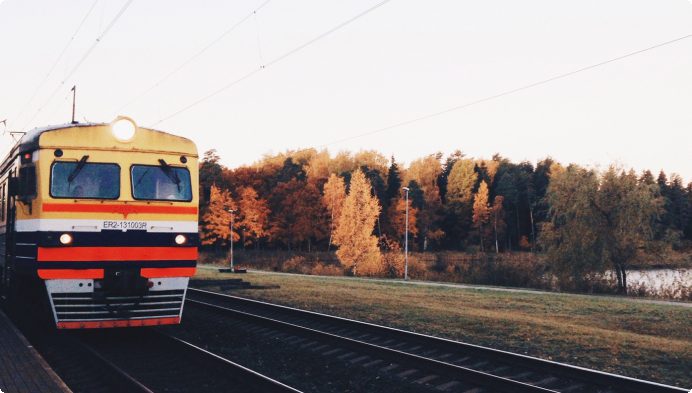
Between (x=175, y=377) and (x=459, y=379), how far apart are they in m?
4.30

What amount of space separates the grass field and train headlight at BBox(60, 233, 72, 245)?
7.66m

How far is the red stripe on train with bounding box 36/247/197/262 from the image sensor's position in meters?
10.6

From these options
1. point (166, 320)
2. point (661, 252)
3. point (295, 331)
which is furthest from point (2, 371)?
point (661, 252)

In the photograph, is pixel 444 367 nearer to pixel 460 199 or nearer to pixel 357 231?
pixel 357 231

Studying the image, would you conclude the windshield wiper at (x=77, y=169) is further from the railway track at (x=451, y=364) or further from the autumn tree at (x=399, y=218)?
the autumn tree at (x=399, y=218)

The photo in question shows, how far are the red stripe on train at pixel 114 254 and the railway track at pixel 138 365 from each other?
161cm

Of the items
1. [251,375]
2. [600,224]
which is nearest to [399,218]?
[600,224]

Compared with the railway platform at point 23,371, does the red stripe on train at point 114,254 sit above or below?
above

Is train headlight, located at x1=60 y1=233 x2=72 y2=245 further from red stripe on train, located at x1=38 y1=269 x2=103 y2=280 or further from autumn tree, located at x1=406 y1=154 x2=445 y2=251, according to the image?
autumn tree, located at x1=406 y1=154 x2=445 y2=251

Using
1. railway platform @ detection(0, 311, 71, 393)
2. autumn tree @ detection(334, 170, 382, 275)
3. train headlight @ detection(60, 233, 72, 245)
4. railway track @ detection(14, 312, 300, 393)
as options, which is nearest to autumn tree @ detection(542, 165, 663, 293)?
autumn tree @ detection(334, 170, 382, 275)

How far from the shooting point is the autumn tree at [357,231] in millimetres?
53344

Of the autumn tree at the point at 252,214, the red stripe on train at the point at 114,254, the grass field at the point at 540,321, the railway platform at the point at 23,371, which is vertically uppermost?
the autumn tree at the point at 252,214

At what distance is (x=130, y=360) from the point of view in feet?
34.5

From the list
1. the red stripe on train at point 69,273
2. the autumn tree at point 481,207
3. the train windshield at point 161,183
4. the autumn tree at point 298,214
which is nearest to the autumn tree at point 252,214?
the autumn tree at point 298,214
